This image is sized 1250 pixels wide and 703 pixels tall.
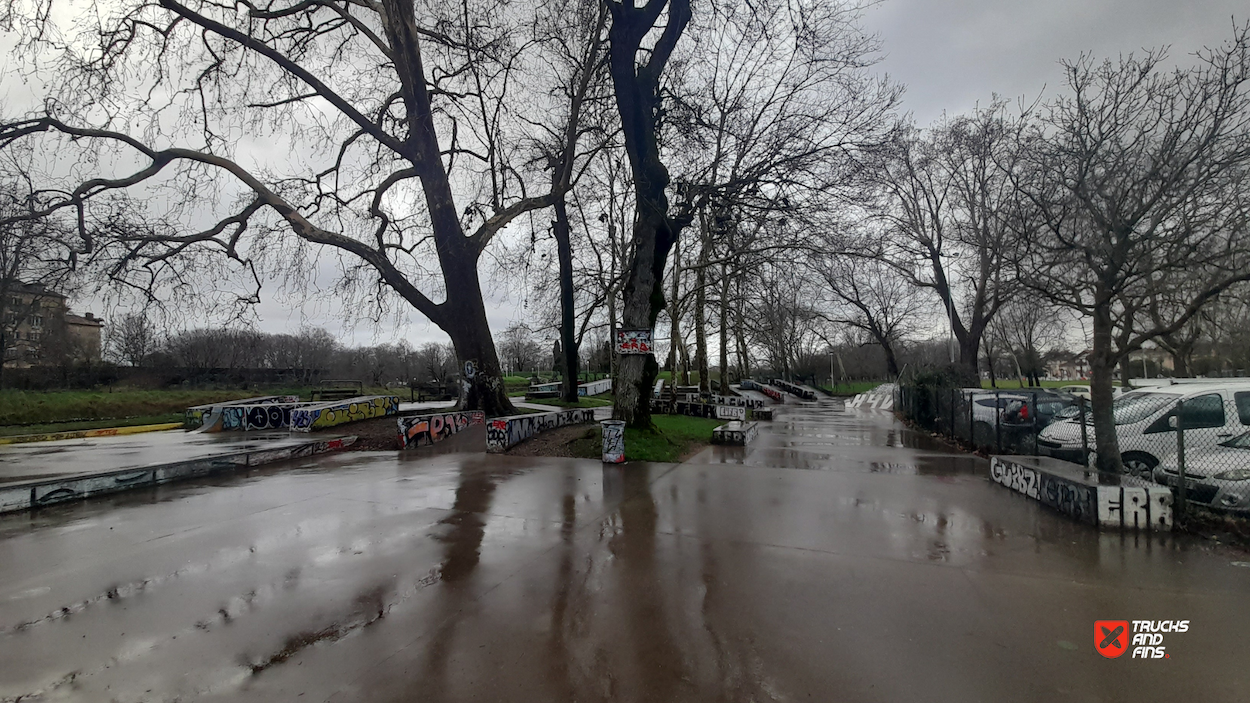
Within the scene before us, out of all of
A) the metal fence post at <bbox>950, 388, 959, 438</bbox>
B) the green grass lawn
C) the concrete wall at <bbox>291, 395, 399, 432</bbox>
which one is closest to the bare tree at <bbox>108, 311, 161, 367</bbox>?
the green grass lawn

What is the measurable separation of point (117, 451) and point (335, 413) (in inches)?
204

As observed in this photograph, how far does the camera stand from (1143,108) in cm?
728

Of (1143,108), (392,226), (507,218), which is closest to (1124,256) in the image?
(1143,108)

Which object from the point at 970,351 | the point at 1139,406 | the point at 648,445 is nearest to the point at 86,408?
the point at 648,445

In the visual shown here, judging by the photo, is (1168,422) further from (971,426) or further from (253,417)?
(253,417)

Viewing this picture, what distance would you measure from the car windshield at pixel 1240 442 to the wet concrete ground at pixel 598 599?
230 cm

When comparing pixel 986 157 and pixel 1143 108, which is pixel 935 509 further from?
pixel 986 157

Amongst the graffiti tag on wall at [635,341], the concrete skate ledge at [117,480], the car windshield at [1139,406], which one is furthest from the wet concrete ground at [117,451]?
the car windshield at [1139,406]

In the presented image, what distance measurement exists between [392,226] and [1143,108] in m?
18.0

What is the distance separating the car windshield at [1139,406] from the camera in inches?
342

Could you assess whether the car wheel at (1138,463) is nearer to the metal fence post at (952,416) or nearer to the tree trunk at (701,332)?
the metal fence post at (952,416)

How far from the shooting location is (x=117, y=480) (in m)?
8.22

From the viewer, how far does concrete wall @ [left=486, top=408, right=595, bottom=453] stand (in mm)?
11953

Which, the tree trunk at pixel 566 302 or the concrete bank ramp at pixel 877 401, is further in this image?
the concrete bank ramp at pixel 877 401
